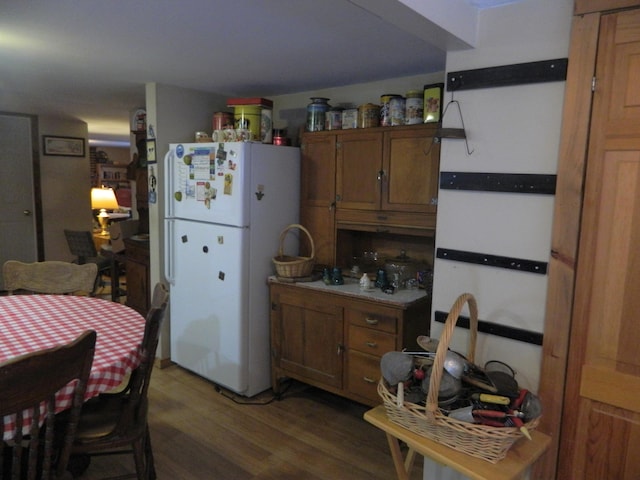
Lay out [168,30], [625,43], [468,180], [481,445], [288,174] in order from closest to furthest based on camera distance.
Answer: [481,445], [625,43], [468,180], [168,30], [288,174]

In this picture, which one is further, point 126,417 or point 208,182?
point 208,182

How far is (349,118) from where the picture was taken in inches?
116

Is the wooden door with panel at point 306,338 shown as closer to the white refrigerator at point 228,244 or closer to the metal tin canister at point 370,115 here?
the white refrigerator at point 228,244

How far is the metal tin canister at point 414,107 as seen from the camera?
259cm

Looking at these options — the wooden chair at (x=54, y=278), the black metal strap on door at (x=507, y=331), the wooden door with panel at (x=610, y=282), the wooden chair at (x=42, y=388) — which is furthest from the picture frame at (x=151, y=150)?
the wooden door with panel at (x=610, y=282)

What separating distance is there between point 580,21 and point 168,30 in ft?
5.63

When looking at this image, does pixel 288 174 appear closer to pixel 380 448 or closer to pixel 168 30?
pixel 168 30

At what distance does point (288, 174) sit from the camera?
3.08 meters

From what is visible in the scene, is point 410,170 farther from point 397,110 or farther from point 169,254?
point 169,254

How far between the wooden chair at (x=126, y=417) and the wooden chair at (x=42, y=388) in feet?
0.60

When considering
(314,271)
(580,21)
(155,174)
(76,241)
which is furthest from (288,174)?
(76,241)

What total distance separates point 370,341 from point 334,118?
1.45 metres

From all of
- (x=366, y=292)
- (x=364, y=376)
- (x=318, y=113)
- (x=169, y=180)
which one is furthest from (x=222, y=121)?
(x=364, y=376)

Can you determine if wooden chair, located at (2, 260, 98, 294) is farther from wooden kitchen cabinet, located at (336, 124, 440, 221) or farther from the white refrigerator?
wooden kitchen cabinet, located at (336, 124, 440, 221)
